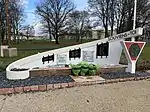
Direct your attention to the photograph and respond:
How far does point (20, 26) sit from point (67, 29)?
35.4ft

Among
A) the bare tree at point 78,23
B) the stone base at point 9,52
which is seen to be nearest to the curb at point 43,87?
the stone base at point 9,52

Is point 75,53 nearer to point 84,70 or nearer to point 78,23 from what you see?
point 84,70

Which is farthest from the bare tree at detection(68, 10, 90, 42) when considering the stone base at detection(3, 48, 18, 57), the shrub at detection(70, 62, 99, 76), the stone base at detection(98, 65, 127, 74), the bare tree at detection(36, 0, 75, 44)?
the shrub at detection(70, 62, 99, 76)

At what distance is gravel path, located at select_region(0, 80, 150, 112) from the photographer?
4.02 meters

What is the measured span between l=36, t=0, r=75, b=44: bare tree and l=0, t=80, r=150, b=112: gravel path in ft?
125

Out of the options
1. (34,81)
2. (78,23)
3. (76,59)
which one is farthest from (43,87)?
(78,23)

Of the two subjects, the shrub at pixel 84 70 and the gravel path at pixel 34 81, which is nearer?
the gravel path at pixel 34 81

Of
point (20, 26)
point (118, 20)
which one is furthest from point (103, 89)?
point (20, 26)

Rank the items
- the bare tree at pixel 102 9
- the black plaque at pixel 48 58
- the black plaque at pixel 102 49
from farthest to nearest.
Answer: the bare tree at pixel 102 9
the black plaque at pixel 102 49
the black plaque at pixel 48 58

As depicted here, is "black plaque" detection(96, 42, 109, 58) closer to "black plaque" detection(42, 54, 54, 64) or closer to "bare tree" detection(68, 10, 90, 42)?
"black plaque" detection(42, 54, 54, 64)

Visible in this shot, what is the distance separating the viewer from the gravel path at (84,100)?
402 cm

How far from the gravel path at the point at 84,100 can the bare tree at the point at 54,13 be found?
38.1 m

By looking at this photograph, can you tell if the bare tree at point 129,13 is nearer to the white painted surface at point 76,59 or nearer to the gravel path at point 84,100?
the white painted surface at point 76,59

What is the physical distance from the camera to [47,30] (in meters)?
45.1
